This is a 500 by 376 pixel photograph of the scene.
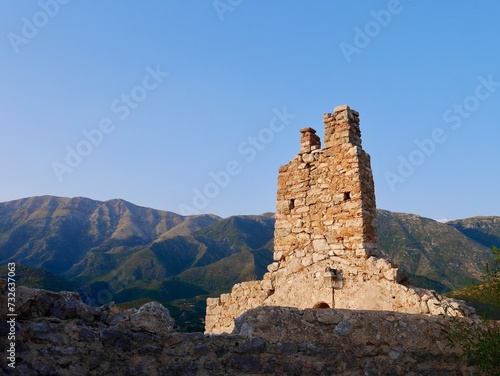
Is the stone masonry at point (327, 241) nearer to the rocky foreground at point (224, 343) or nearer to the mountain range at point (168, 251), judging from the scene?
the rocky foreground at point (224, 343)

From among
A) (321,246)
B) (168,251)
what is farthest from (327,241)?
(168,251)

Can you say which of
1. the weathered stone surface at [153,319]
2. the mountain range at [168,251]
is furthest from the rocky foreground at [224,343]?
the mountain range at [168,251]

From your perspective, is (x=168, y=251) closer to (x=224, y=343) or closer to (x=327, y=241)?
(x=327, y=241)

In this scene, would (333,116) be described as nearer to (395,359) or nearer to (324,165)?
(324,165)

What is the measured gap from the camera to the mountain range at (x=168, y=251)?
5344 centimetres

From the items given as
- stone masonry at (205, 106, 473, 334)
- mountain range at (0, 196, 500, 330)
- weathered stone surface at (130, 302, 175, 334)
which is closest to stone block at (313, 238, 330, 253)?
stone masonry at (205, 106, 473, 334)

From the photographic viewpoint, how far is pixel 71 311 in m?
3.92

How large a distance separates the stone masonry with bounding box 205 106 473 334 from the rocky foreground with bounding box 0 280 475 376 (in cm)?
323

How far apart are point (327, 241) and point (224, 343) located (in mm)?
5272

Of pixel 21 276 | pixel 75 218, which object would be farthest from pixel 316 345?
pixel 75 218

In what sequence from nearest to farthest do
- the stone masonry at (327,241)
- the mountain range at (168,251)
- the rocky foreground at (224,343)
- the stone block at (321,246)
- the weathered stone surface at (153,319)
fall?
the rocky foreground at (224,343)
the weathered stone surface at (153,319)
the stone masonry at (327,241)
the stone block at (321,246)
the mountain range at (168,251)

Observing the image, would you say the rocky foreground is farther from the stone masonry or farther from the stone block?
the stone block

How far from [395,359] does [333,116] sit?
6.27 m

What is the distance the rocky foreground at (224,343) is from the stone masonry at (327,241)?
127 inches
